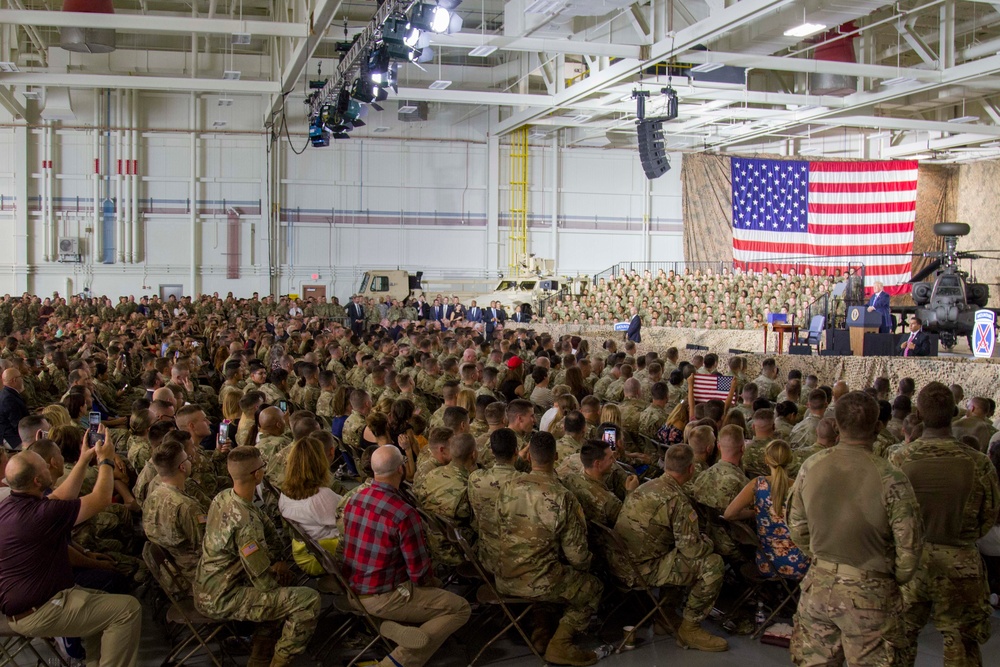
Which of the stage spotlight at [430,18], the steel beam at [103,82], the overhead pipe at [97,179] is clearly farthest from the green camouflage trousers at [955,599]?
the overhead pipe at [97,179]

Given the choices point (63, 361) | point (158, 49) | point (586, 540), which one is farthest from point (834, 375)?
point (158, 49)

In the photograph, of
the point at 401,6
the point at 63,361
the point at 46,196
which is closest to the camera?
the point at 63,361

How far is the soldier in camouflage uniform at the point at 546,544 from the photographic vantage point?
4445mm

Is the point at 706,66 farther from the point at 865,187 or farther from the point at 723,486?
the point at 865,187

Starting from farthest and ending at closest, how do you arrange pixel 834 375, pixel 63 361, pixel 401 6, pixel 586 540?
pixel 834 375 → pixel 401 6 → pixel 63 361 → pixel 586 540

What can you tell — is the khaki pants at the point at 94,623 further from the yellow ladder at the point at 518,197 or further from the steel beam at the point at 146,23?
the yellow ladder at the point at 518,197

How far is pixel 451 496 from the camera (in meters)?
5.07

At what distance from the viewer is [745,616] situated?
204 inches

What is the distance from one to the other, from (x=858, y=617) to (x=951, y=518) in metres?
0.96

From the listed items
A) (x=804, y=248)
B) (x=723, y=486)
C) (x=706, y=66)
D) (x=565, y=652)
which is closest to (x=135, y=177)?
(x=706, y=66)

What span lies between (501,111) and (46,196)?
1480 cm

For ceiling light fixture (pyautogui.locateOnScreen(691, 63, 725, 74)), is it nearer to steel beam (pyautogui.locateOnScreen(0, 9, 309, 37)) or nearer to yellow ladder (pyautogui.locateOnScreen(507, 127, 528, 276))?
steel beam (pyautogui.locateOnScreen(0, 9, 309, 37))

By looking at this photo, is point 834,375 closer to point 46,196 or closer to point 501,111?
point 501,111

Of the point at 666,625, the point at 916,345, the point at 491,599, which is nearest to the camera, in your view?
the point at 491,599
